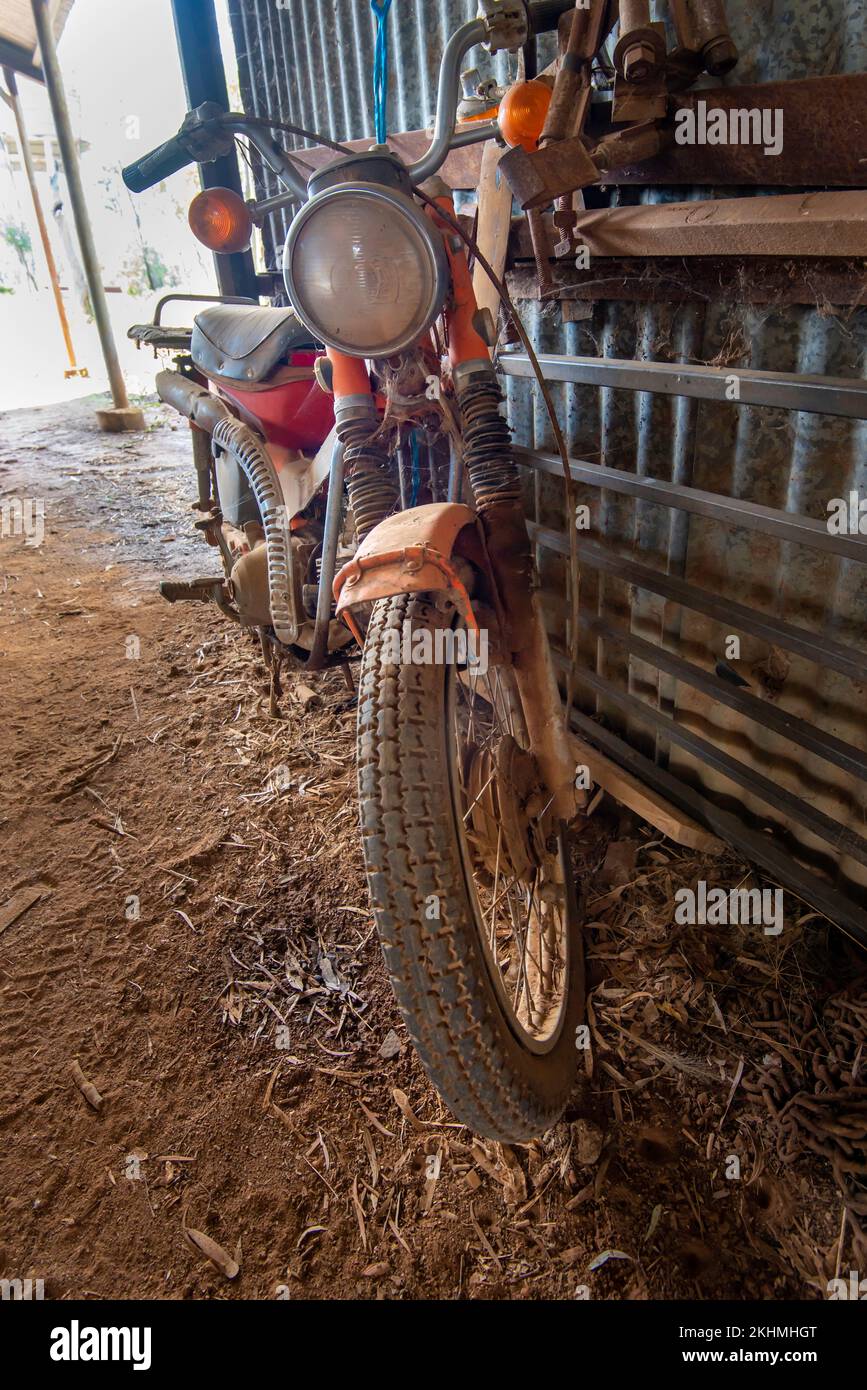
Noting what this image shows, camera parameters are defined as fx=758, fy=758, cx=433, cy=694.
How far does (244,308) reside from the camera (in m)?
2.46

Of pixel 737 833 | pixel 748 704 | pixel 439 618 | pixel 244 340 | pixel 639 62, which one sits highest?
pixel 639 62

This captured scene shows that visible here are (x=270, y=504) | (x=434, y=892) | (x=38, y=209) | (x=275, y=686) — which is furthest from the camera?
(x=38, y=209)

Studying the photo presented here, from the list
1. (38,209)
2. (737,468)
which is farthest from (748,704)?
(38,209)

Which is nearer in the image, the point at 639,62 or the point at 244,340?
the point at 639,62

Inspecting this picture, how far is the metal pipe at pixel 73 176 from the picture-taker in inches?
272

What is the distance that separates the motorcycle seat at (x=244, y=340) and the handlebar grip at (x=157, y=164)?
41 centimetres

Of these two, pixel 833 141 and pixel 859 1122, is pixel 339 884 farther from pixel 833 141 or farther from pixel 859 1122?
pixel 833 141

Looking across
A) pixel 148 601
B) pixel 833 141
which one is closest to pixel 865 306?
pixel 833 141

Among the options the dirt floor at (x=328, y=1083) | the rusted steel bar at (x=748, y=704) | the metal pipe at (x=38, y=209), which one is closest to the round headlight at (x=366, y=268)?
the rusted steel bar at (x=748, y=704)

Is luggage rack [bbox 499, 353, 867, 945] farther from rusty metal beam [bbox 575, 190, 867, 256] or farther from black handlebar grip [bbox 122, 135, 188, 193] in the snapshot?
black handlebar grip [bbox 122, 135, 188, 193]

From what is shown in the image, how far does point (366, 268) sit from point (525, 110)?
510 mm

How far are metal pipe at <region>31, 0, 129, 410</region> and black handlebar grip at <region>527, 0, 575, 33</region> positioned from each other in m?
7.74

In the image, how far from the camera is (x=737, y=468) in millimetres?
1732

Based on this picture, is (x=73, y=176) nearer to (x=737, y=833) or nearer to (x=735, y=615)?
(x=735, y=615)
